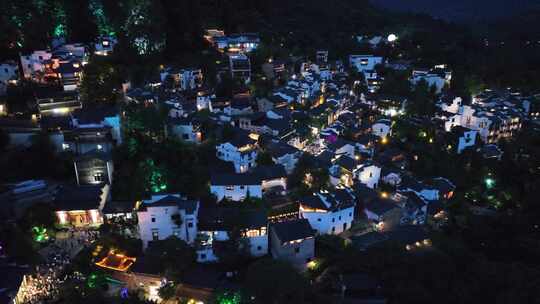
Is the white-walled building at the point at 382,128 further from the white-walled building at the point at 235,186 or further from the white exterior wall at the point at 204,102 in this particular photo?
the white-walled building at the point at 235,186

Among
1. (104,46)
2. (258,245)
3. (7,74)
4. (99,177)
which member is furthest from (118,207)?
(104,46)

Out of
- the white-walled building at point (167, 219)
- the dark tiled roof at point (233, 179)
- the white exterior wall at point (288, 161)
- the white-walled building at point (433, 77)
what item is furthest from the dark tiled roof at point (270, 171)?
the white-walled building at point (433, 77)

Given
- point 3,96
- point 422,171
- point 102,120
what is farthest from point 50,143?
point 422,171

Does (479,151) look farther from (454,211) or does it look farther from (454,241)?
(454,241)

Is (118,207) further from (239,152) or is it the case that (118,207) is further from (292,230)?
(292,230)

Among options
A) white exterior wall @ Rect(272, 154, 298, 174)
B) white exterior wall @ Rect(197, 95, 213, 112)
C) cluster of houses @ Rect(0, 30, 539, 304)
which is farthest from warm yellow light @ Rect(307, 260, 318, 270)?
white exterior wall @ Rect(197, 95, 213, 112)

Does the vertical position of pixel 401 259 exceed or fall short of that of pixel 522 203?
it exceeds it
